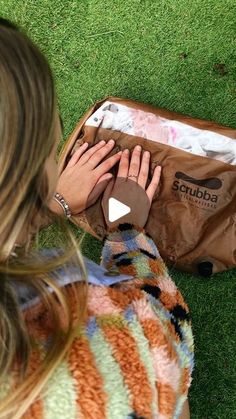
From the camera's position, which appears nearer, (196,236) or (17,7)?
(196,236)

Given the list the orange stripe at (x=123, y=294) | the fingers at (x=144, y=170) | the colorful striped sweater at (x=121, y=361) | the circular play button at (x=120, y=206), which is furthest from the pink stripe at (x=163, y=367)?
the fingers at (x=144, y=170)

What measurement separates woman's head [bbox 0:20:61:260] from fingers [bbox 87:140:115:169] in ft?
2.33

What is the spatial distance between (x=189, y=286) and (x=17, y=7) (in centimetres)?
120

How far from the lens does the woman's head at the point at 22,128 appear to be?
0.96 metres

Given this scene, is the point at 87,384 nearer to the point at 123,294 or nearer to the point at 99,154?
the point at 123,294

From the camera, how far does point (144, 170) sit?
1.76 meters

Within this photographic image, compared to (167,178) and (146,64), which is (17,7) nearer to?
(146,64)

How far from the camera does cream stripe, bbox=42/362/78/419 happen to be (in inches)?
36.1

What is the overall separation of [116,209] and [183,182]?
22cm

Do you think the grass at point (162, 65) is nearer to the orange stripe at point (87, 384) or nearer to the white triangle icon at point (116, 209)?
the white triangle icon at point (116, 209)

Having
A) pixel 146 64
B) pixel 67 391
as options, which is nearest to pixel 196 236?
pixel 146 64

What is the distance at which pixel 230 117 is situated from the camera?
1.87 meters

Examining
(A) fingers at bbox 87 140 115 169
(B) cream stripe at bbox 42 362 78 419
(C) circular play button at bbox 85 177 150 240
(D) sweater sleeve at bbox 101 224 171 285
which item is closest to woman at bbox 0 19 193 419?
(B) cream stripe at bbox 42 362 78 419

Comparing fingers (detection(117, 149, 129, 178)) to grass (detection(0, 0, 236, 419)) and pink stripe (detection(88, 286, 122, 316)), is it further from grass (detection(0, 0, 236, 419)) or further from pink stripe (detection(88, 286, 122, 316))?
pink stripe (detection(88, 286, 122, 316))
